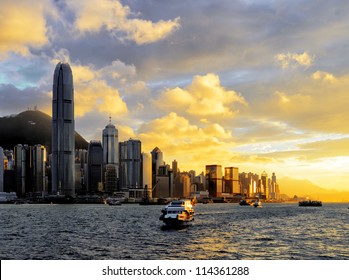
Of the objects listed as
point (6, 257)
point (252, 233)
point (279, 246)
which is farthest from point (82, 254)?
point (252, 233)

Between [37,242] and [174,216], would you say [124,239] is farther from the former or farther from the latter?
[174,216]

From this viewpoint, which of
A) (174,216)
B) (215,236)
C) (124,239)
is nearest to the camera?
(124,239)

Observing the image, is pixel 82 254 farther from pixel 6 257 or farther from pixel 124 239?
pixel 124 239
